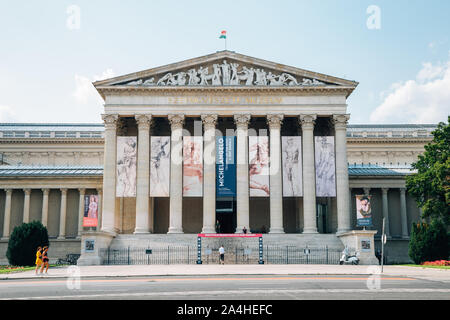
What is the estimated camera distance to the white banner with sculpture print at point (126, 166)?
53938 millimetres

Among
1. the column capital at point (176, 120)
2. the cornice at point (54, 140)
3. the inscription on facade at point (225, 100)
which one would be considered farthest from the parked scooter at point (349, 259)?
the cornice at point (54, 140)

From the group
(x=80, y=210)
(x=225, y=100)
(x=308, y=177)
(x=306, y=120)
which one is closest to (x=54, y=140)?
(x=80, y=210)

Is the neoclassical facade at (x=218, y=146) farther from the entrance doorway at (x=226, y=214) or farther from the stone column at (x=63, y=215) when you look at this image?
the stone column at (x=63, y=215)

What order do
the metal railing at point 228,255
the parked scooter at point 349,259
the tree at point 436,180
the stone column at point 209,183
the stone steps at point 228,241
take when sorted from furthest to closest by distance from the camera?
the stone column at point 209,183, the stone steps at point 228,241, the tree at point 436,180, the metal railing at point 228,255, the parked scooter at point 349,259

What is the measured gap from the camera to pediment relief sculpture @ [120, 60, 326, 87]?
55656mm

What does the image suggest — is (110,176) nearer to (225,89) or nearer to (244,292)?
(225,89)

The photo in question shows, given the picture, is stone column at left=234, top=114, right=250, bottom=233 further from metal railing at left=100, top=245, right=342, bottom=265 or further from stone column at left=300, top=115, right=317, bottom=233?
stone column at left=300, top=115, right=317, bottom=233

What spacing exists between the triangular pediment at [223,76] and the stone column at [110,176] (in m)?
4.27

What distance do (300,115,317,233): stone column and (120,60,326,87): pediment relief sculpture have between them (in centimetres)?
440

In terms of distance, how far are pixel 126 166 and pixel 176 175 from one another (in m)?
5.45

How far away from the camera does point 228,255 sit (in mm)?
46469

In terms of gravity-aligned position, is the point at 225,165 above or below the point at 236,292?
above
